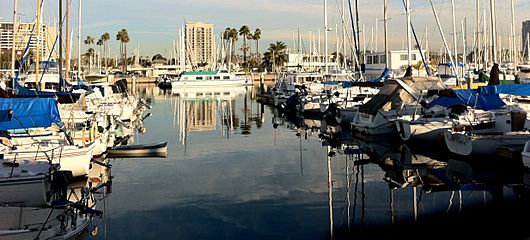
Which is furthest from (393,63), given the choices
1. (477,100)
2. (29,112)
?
(29,112)

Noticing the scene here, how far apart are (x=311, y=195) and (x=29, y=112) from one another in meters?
9.89

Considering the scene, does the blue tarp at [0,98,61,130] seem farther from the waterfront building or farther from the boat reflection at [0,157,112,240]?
the waterfront building

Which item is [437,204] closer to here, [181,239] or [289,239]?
[289,239]

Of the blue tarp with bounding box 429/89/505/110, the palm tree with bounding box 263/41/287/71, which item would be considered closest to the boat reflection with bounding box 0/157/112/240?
the blue tarp with bounding box 429/89/505/110

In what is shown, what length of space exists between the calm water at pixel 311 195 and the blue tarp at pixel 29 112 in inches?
137

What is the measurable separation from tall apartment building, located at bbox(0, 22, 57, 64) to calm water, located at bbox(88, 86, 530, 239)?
2315 cm

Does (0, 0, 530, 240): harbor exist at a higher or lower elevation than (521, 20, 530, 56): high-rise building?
lower

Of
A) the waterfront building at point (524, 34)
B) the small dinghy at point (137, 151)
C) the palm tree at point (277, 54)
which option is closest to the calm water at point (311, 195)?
the small dinghy at point (137, 151)

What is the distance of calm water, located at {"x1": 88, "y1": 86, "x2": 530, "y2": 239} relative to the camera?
1520cm

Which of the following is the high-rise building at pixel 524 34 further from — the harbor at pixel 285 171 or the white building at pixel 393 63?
the harbor at pixel 285 171

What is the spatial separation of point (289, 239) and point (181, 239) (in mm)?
2710

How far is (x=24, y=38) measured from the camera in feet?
174

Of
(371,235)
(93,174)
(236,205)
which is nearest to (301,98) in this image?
(93,174)

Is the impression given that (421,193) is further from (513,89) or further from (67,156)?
(67,156)
